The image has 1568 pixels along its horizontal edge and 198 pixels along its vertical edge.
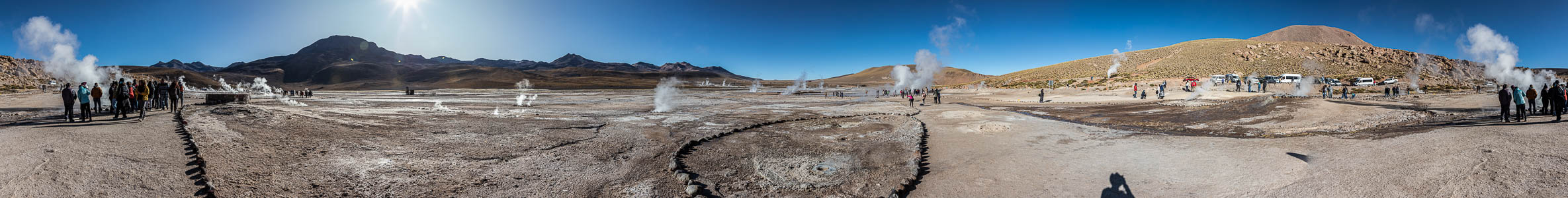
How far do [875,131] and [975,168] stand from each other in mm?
5105

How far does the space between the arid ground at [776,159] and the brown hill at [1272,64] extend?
48.8 meters

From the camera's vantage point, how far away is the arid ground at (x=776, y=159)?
17.6 ft

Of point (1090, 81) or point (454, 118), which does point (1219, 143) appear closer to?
point (454, 118)

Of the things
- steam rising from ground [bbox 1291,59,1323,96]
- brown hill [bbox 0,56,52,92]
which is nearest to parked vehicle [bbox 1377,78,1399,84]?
steam rising from ground [bbox 1291,59,1323,96]

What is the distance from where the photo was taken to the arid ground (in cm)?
538

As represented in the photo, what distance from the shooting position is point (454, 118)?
1545cm

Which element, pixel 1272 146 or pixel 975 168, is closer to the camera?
pixel 975 168

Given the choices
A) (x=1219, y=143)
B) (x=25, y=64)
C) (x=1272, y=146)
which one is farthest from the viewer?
(x=25, y=64)

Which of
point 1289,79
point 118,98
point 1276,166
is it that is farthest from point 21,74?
point 1289,79

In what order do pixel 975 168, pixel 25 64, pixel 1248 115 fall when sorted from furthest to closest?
pixel 25 64 → pixel 1248 115 → pixel 975 168

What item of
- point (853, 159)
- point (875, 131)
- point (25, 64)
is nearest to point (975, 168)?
point (853, 159)

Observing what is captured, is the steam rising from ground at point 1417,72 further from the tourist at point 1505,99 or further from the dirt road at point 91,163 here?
the dirt road at point 91,163

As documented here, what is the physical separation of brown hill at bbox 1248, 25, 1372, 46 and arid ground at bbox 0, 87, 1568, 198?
6369 inches

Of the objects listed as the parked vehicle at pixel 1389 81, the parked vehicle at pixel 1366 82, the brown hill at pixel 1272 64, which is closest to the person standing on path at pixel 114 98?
the brown hill at pixel 1272 64
